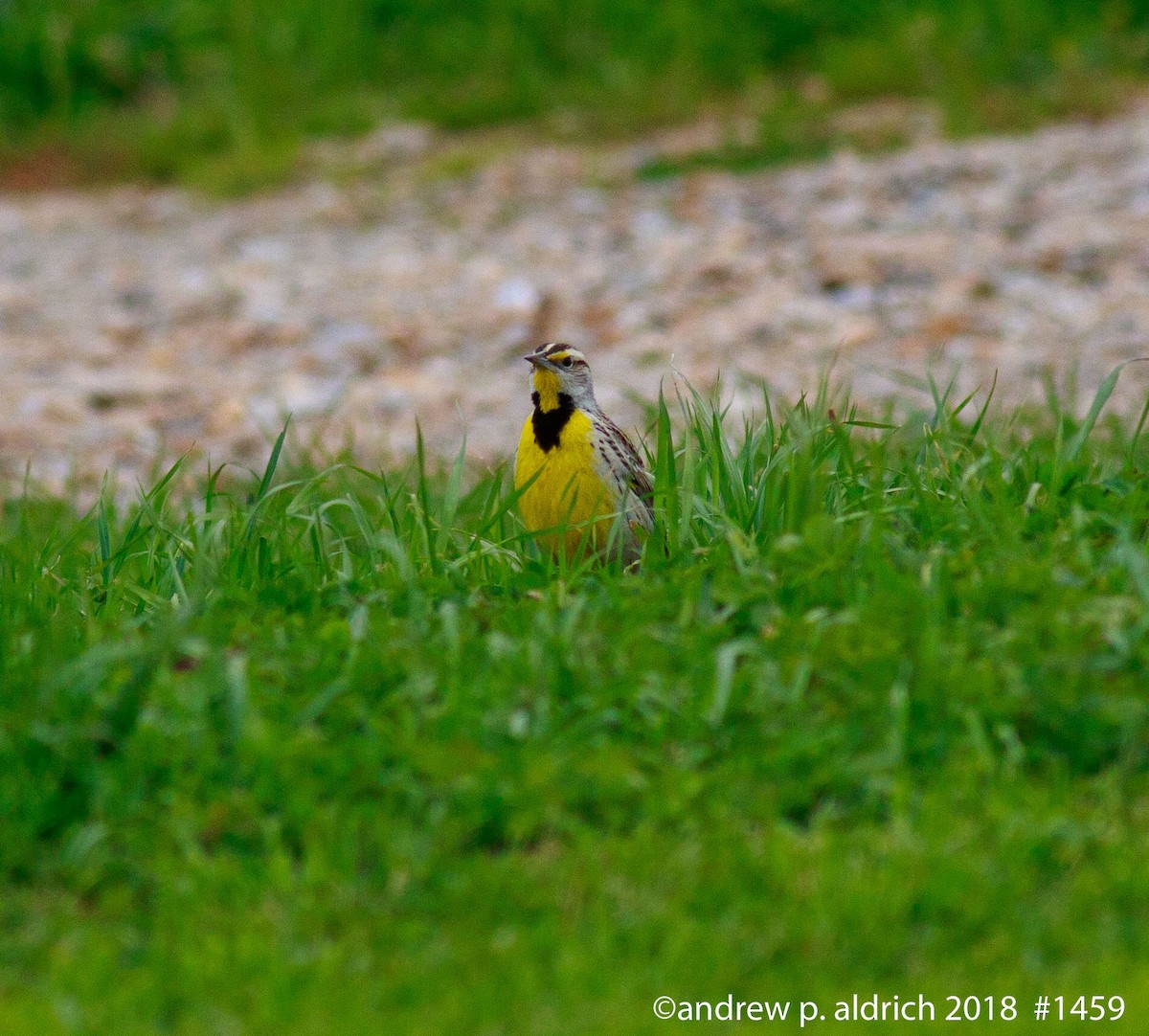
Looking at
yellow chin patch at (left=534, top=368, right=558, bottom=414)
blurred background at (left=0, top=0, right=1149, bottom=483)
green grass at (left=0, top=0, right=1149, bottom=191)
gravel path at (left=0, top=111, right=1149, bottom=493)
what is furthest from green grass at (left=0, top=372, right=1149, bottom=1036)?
green grass at (left=0, top=0, right=1149, bottom=191)

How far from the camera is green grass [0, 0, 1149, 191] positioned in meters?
14.7

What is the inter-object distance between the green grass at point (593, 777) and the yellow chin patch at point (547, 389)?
0.90 meters

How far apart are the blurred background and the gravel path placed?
33 millimetres

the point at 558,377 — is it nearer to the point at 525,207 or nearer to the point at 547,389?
the point at 547,389

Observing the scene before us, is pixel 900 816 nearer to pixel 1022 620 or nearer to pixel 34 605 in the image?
pixel 1022 620

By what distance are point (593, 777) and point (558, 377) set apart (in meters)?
2.32

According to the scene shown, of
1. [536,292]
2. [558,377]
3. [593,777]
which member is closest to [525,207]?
[536,292]

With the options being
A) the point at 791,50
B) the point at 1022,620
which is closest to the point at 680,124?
the point at 791,50

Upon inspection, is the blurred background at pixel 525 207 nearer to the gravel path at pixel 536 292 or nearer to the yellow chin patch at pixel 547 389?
the gravel path at pixel 536 292

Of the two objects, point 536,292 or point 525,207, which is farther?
point 525,207

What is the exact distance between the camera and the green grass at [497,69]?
1470 centimetres

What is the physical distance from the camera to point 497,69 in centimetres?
1609

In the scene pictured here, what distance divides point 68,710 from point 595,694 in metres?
1.27

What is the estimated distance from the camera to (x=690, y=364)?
1012 cm
